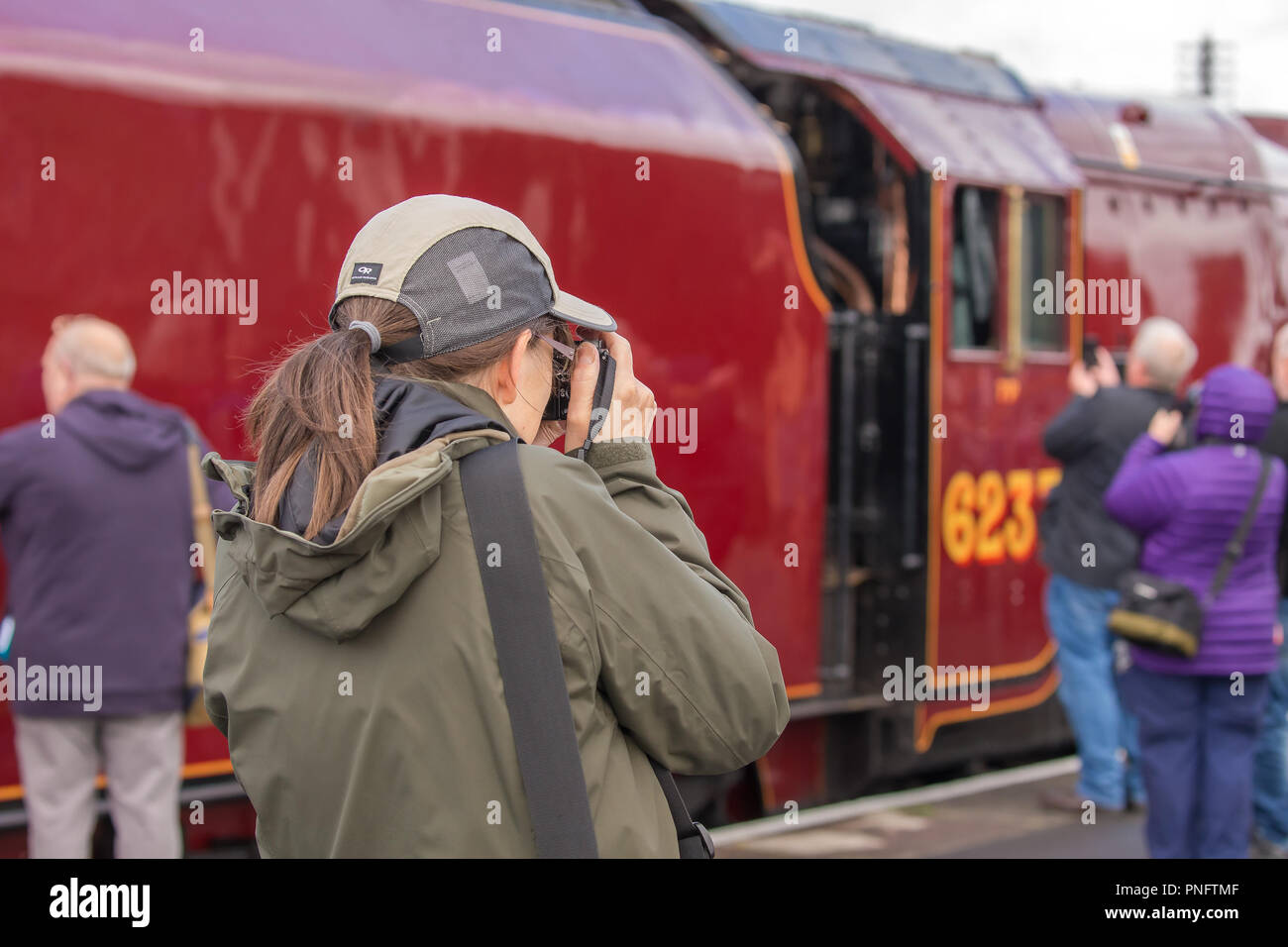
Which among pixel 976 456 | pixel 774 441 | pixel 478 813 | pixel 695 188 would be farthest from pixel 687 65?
pixel 478 813

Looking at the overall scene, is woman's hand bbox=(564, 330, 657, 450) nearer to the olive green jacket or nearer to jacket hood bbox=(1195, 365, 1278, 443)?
the olive green jacket

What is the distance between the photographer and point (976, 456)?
618 centimetres

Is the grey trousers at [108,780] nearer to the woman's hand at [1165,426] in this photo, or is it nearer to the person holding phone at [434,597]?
the person holding phone at [434,597]

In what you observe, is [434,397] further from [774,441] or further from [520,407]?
[774,441]

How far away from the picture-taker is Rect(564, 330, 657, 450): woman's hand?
5.56 ft

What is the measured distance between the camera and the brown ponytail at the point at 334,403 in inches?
60.1

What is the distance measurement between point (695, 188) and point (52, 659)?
8.61 feet

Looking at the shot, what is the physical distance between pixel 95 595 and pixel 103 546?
13 centimetres

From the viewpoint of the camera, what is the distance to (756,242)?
528cm

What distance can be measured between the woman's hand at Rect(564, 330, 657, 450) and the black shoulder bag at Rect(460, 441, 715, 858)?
0.24m

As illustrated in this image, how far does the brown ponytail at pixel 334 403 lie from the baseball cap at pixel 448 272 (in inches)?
0.6

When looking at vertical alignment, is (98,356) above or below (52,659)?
above

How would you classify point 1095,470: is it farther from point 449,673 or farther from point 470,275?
point 449,673

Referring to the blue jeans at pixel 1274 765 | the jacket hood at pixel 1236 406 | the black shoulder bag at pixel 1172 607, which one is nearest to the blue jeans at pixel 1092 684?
the blue jeans at pixel 1274 765
